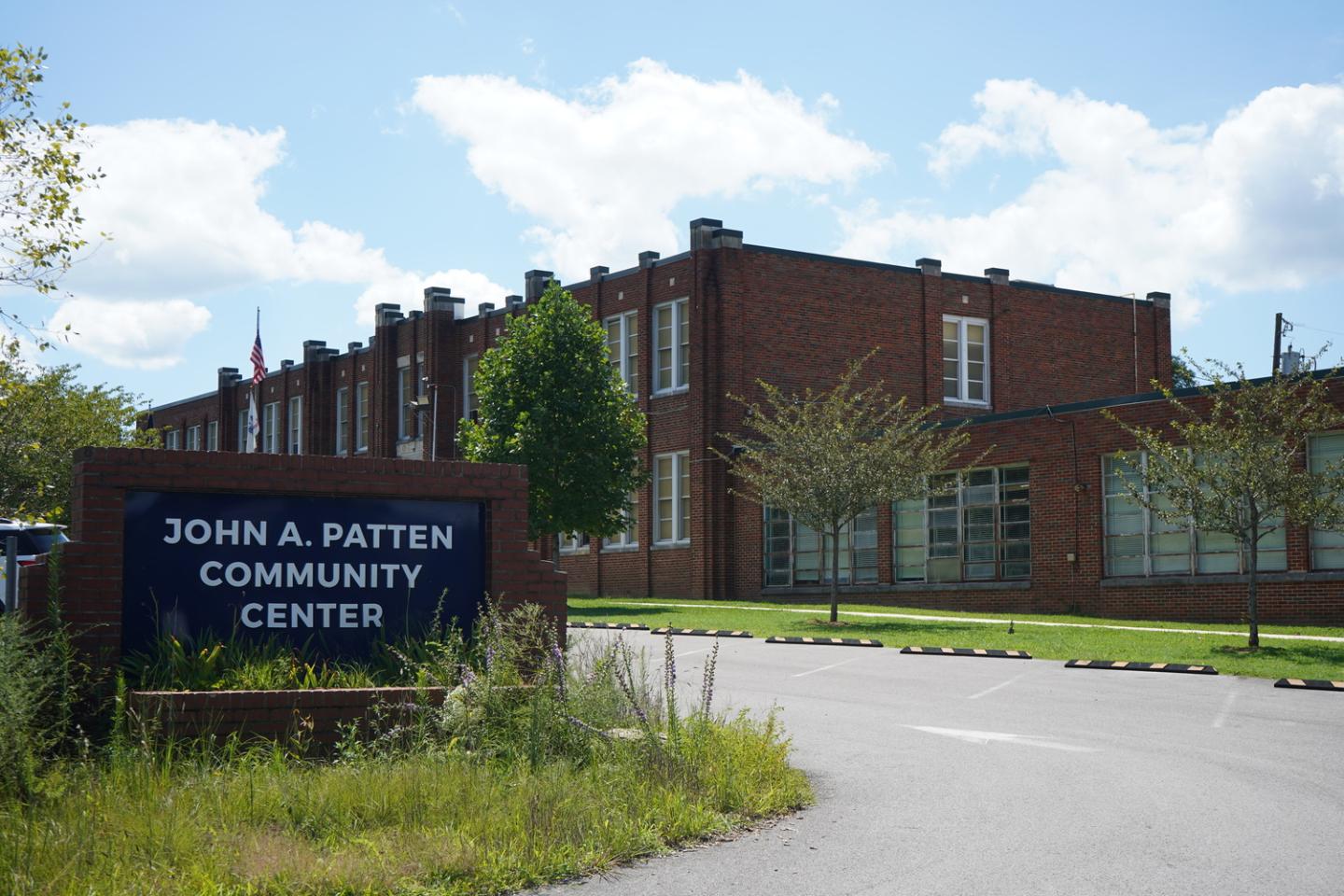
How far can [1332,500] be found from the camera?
22375 mm

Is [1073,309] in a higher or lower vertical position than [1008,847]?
higher

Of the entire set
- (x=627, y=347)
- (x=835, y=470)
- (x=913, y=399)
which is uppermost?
(x=627, y=347)

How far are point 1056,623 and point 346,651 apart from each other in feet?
65.5

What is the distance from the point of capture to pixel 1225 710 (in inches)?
615

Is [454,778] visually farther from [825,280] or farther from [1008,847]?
[825,280]

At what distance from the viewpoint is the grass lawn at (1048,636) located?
21.1 metres

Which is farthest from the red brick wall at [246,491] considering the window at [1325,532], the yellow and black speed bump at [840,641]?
the window at [1325,532]

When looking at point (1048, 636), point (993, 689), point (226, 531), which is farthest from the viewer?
point (1048, 636)

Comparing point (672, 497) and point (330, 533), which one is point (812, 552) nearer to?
point (672, 497)

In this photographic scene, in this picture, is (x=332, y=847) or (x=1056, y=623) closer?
(x=332, y=847)

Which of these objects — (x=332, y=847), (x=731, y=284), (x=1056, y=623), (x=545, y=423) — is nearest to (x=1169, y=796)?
(x=332, y=847)

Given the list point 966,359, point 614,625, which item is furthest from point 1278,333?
point 614,625

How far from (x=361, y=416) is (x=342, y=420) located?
6.88 feet

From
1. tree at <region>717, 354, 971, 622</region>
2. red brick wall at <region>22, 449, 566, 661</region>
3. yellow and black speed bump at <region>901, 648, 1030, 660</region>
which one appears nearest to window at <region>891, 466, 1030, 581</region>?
tree at <region>717, 354, 971, 622</region>
